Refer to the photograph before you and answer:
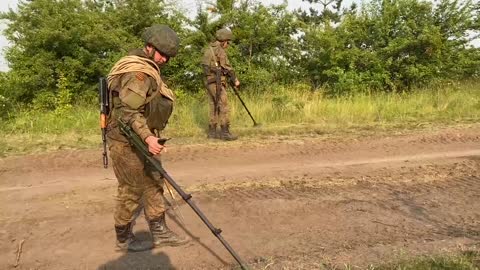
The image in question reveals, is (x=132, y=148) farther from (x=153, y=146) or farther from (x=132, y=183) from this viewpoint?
(x=153, y=146)

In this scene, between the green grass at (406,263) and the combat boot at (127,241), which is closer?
the green grass at (406,263)

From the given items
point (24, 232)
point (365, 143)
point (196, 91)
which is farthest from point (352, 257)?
point (196, 91)

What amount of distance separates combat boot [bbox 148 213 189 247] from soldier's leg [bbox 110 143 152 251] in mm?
90

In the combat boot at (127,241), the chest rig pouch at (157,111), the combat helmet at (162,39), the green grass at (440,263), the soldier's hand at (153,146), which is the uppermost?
the combat helmet at (162,39)

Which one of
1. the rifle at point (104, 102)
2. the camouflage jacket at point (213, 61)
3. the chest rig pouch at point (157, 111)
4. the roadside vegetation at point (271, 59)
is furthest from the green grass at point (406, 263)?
the roadside vegetation at point (271, 59)

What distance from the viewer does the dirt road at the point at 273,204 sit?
13.5 feet

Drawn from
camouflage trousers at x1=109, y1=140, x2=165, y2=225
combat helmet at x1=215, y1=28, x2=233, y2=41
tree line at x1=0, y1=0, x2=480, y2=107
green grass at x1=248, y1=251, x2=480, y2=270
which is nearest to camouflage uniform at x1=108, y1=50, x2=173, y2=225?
camouflage trousers at x1=109, y1=140, x2=165, y2=225

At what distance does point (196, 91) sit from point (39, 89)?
3790 millimetres

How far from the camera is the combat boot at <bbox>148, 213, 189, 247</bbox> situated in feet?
14.3

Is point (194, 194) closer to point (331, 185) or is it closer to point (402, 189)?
point (331, 185)

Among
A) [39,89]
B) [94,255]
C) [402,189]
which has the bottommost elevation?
[94,255]

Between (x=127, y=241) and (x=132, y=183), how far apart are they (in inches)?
21.6

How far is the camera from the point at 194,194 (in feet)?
18.5

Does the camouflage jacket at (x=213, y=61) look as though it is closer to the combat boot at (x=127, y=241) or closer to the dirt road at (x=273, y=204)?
the dirt road at (x=273, y=204)
